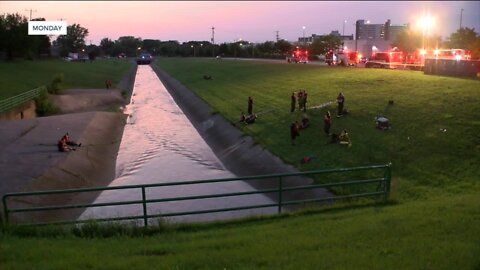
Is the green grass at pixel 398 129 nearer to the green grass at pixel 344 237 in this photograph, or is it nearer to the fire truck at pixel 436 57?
the green grass at pixel 344 237

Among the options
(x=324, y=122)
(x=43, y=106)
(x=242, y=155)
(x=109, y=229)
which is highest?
(x=324, y=122)

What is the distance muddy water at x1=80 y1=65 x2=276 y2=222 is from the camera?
18656 millimetres

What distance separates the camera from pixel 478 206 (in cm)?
1140

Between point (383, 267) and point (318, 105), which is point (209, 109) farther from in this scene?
point (383, 267)

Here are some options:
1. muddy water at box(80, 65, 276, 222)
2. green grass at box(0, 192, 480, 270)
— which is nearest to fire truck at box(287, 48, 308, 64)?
muddy water at box(80, 65, 276, 222)

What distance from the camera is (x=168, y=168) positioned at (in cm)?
2673

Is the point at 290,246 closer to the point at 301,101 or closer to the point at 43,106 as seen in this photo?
the point at 301,101

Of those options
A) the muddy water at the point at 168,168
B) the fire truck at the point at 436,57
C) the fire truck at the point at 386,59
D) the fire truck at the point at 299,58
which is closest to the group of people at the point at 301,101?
the muddy water at the point at 168,168

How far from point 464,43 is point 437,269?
337 ft

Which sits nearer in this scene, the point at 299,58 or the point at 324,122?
the point at 324,122

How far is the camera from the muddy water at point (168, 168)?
18.7 meters

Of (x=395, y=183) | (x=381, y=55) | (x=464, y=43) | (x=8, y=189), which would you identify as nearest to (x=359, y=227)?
(x=395, y=183)

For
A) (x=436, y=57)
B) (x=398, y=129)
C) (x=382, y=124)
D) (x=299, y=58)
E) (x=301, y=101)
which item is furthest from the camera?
(x=299, y=58)

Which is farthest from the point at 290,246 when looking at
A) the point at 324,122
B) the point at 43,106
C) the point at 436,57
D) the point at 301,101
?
the point at 436,57
